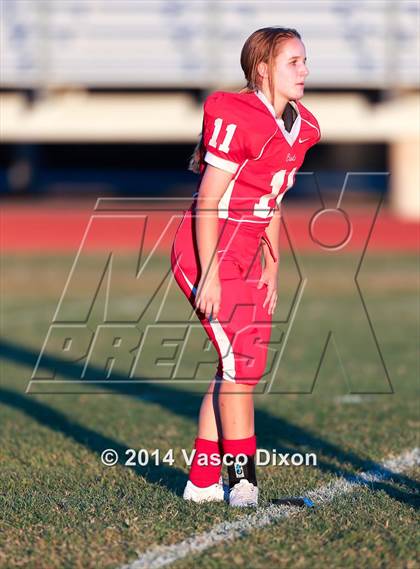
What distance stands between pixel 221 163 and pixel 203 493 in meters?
1.18

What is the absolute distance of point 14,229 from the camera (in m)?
16.4

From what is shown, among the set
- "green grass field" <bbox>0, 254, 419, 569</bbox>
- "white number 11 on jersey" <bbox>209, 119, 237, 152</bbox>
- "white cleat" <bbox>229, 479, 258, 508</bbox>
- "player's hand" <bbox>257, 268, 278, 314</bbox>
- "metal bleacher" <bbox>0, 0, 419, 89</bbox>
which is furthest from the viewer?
"metal bleacher" <bbox>0, 0, 419, 89</bbox>

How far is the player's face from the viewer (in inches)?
145

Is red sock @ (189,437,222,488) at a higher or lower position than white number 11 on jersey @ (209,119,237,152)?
lower

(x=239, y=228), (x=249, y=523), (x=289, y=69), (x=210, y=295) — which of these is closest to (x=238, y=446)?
(x=249, y=523)

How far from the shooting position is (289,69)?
12.1 feet

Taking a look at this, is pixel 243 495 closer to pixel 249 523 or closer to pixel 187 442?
pixel 249 523

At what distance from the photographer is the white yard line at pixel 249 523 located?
331 cm

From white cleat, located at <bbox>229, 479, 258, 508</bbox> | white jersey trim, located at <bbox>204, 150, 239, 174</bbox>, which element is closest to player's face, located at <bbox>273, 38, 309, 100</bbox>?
white jersey trim, located at <bbox>204, 150, 239, 174</bbox>

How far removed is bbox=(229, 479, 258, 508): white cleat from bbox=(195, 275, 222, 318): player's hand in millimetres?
631

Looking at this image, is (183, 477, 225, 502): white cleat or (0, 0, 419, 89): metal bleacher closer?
(183, 477, 225, 502): white cleat

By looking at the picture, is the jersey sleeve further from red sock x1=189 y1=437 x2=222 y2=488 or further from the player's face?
red sock x1=189 y1=437 x2=222 y2=488

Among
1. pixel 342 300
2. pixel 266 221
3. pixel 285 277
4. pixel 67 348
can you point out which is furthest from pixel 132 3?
pixel 266 221

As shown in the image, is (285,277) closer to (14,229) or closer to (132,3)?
(14,229)
